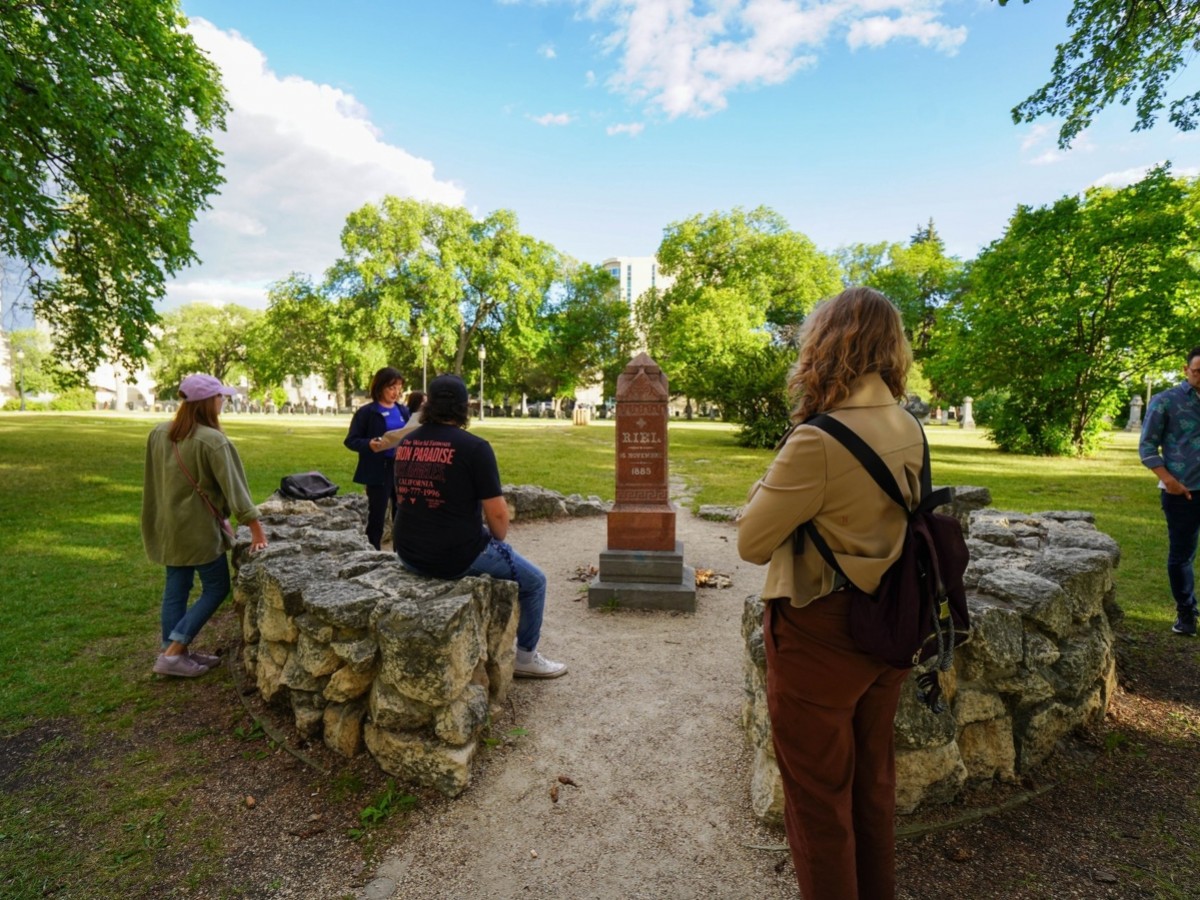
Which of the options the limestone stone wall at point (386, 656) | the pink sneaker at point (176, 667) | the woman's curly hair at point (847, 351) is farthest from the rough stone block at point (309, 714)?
the woman's curly hair at point (847, 351)

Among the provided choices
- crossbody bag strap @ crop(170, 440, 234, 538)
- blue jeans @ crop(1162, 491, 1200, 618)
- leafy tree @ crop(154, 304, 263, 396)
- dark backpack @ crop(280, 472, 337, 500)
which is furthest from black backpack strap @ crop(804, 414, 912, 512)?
leafy tree @ crop(154, 304, 263, 396)

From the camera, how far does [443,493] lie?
11.5 ft

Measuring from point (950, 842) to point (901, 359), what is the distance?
2.27m

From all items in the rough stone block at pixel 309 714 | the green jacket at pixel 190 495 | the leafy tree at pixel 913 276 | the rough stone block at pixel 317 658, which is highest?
the leafy tree at pixel 913 276

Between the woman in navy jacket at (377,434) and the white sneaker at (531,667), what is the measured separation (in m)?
2.74

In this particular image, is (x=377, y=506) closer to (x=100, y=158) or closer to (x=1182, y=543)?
(x=1182, y=543)

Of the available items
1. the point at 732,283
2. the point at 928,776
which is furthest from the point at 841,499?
the point at 732,283

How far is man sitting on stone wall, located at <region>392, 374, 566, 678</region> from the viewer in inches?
138

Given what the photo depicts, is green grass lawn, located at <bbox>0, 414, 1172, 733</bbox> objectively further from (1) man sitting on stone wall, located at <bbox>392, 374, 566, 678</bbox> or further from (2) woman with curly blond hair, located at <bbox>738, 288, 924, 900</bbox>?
(2) woman with curly blond hair, located at <bbox>738, 288, 924, 900</bbox>

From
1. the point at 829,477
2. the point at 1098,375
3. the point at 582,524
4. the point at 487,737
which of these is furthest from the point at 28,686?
the point at 1098,375

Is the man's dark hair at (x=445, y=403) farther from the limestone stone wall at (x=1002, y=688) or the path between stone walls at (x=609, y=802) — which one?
the limestone stone wall at (x=1002, y=688)

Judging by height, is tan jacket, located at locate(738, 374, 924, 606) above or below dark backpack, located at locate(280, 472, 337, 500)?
above

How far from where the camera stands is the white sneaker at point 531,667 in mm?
4422

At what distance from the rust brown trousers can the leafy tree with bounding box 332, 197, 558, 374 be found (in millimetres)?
36126
